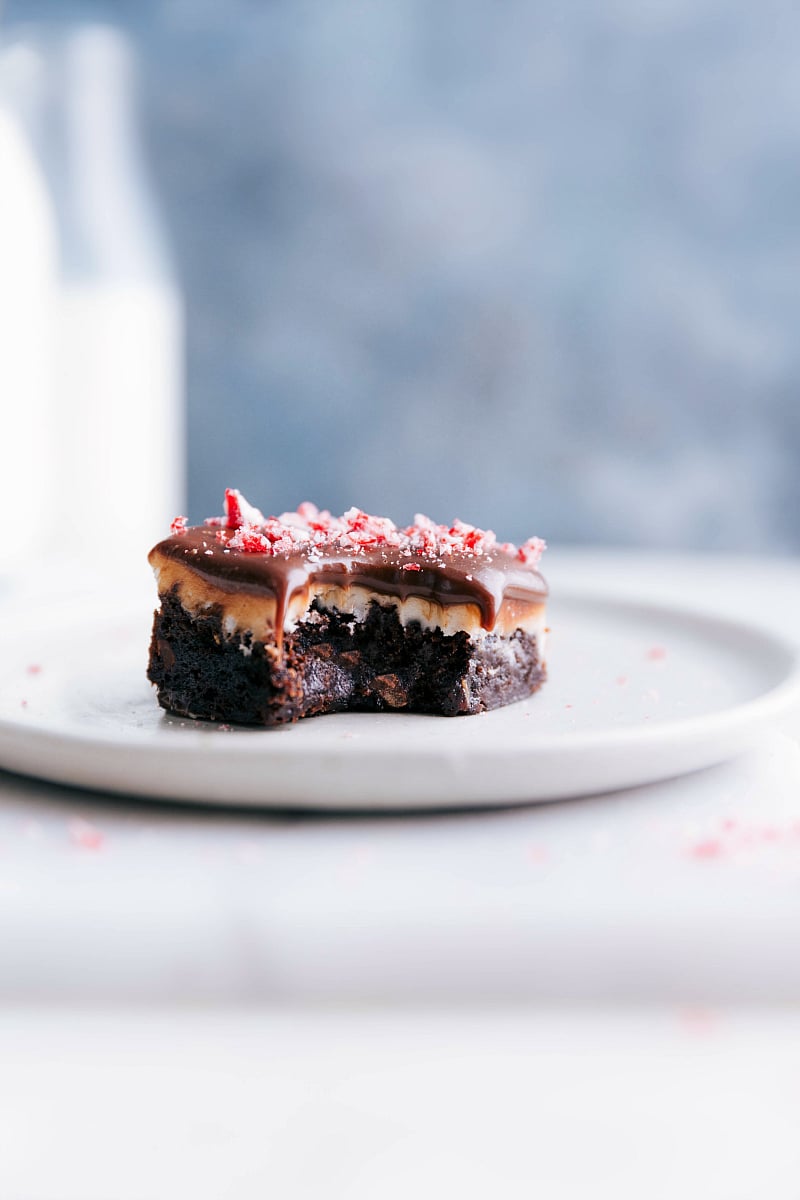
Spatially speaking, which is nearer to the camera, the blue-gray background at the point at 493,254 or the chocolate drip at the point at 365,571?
the chocolate drip at the point at 365,571

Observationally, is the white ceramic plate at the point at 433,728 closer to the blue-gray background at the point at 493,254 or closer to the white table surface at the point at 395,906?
the white table surface at the point at 395,906

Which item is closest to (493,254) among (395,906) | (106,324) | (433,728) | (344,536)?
(106,324)

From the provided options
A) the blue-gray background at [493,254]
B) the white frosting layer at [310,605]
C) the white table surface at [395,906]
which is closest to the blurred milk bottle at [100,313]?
the blue-gray background at [493,254]

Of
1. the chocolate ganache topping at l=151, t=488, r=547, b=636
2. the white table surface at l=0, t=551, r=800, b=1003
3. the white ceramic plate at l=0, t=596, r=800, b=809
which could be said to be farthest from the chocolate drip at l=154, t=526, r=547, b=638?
the white table surface at l=0, t=551, r=800, b=1003

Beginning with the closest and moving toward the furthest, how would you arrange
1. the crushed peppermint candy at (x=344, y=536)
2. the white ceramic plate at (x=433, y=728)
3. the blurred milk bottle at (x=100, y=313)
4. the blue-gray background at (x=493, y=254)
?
the white ceramic plate at (x=433, y=728), the crushed peppermint candy at (x=344, y=536), the blurred milk bottle at (x=100, y=313), the blue-gray background at (x=493, y=254)

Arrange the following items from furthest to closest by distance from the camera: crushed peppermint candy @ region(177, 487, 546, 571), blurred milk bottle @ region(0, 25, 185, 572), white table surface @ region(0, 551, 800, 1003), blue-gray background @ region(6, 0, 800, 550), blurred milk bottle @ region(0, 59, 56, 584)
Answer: blue-gray background @ region(6, 0, 800, 550) → blurred milk bottle @ region(0, 25, 185, 572) → blurred milk bottle @ region(0, 59, 56, 584) → crushed peppermint candy @ region(177, 487, 546, 571) → white table surface @ region(0, 551, 800, 1003)

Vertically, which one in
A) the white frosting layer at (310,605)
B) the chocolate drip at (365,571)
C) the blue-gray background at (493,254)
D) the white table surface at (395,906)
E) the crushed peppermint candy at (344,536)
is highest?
the blue-gray background at (493,254)

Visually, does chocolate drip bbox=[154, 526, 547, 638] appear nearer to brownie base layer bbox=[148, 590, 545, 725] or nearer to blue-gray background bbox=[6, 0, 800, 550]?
brownie base layer bbox=[148, 590, 545, 725]

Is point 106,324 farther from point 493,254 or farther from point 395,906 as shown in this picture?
point 395,906
